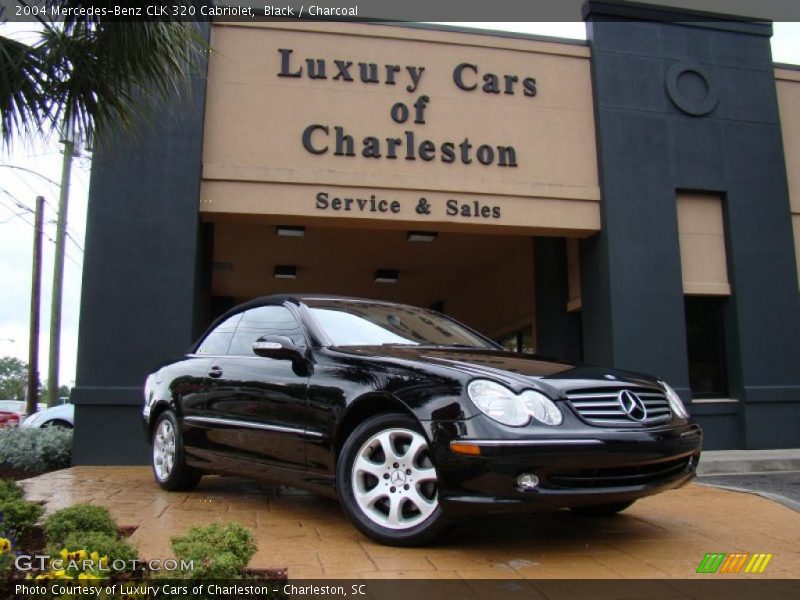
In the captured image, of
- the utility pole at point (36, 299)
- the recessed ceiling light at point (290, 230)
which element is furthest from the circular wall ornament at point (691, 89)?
the utility pole at point (36, 299)

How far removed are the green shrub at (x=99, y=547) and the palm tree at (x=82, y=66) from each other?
3.75 meters

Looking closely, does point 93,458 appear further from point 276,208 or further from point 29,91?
point 29,91

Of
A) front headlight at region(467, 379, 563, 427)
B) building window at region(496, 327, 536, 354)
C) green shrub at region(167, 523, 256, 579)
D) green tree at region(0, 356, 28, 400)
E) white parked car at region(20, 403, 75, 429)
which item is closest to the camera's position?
green shrub at region(167, 523, 256, 579)

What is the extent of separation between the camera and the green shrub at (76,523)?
314 centimetres

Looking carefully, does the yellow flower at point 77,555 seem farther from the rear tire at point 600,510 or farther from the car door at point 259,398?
the rear tire at point 600,510

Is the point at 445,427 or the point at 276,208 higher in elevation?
the point at 276,208

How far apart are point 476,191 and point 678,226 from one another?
295 cm

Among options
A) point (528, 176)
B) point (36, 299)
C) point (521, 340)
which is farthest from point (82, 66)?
point (36, 299)

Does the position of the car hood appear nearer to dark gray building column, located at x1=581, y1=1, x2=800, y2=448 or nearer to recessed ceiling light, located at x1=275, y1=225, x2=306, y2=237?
dark gray building column, located at x1=581, y1=1, x2=800, y2=448

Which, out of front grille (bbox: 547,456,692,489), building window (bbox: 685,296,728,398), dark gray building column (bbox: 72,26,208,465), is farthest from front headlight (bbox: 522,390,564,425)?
building window (bbox: 685,296,728,398)

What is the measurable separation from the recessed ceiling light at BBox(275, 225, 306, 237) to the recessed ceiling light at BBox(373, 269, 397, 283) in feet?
12.6

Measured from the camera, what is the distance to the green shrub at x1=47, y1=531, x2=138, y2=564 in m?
2.70

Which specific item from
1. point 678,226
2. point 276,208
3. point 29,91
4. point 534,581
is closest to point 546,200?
point 678,226

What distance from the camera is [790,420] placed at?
9711mm
